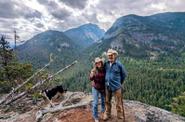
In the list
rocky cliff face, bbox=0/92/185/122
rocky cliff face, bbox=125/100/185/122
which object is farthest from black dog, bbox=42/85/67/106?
rocky cliff face, bbox=125/100/185/122

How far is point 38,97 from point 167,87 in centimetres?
15714


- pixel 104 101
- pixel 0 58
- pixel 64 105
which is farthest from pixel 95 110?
pixel 0 58

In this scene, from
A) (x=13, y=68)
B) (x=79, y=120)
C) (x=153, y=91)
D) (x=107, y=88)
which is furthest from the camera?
(x=153, y=91)

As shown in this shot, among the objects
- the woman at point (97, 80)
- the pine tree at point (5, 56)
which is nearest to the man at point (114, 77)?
the woman at point (97, 80)

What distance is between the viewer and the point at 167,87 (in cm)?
17025

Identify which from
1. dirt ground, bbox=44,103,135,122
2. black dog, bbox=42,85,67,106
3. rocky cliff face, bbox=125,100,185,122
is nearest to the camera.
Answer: dirt ground, bbox=44,103,135,122

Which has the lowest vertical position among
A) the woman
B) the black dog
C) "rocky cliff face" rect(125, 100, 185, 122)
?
"rocky cliff face" rect(125, 100, 185, 122)

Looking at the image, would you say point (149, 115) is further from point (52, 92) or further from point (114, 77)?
point (52, 92)

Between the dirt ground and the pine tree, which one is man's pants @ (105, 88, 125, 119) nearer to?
the dirt ground

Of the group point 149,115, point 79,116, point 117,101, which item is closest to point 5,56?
point 79,116

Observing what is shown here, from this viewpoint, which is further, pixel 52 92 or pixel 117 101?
pixel 52 92

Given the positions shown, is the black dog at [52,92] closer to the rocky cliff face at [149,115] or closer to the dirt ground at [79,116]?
the dirt ground at [79,116]

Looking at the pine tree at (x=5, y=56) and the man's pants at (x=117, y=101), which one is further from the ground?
the pine tree at (x=5, y=56)

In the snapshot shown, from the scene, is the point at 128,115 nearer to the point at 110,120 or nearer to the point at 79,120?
the point at 110,120
